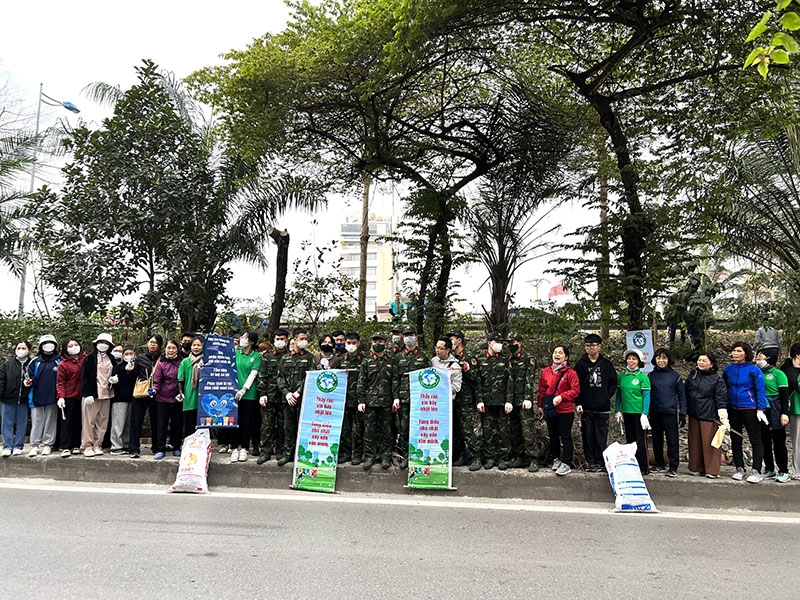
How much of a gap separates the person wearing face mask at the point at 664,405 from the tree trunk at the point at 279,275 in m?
8.36

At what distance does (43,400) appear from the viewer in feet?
27.6

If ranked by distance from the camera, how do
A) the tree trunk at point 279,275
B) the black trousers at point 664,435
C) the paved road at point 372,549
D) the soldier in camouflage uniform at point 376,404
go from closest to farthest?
the paved road at point 372,549
the black trousers at point 664,435
the soldier in camouflage uniform at point 376,404
the tree trunk at point 279,275

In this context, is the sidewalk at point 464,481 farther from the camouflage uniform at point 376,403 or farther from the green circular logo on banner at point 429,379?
the green circular logo on banner at point 429,379

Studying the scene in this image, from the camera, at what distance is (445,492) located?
7258 mm

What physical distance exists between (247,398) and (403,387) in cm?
224

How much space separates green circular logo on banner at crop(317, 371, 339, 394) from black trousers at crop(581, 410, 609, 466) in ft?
10.4

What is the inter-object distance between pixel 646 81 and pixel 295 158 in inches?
308

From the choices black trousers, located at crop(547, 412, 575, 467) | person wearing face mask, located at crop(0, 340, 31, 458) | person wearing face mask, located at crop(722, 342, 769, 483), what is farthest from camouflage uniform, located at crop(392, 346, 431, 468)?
person wearing face mask, located at crop(0, 340, 31, 458)

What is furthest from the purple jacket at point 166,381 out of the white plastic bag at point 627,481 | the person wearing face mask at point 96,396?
the white plastic bag at point 627,481

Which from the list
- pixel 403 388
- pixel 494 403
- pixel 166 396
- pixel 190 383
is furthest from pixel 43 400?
pixel 494 403

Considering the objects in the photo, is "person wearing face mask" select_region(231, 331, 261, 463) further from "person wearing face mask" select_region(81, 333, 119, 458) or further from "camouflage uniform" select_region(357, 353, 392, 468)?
"person wearing face mask" select_region(81, 333, 119, 458)

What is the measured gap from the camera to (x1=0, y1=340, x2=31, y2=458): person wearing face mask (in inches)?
332

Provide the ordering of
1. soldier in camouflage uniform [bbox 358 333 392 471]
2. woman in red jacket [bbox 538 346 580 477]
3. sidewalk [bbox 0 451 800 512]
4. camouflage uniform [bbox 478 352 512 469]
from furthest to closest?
soldier in camouflage uniform [bbox 358 333 392 471]
camouflage uniform [bbox 478 352 512 469]
woman in red jacket [bbox 538 346 580 477]
sidewalk [bbox 0 451 800 512]

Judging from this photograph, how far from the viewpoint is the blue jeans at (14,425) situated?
27.7ft
